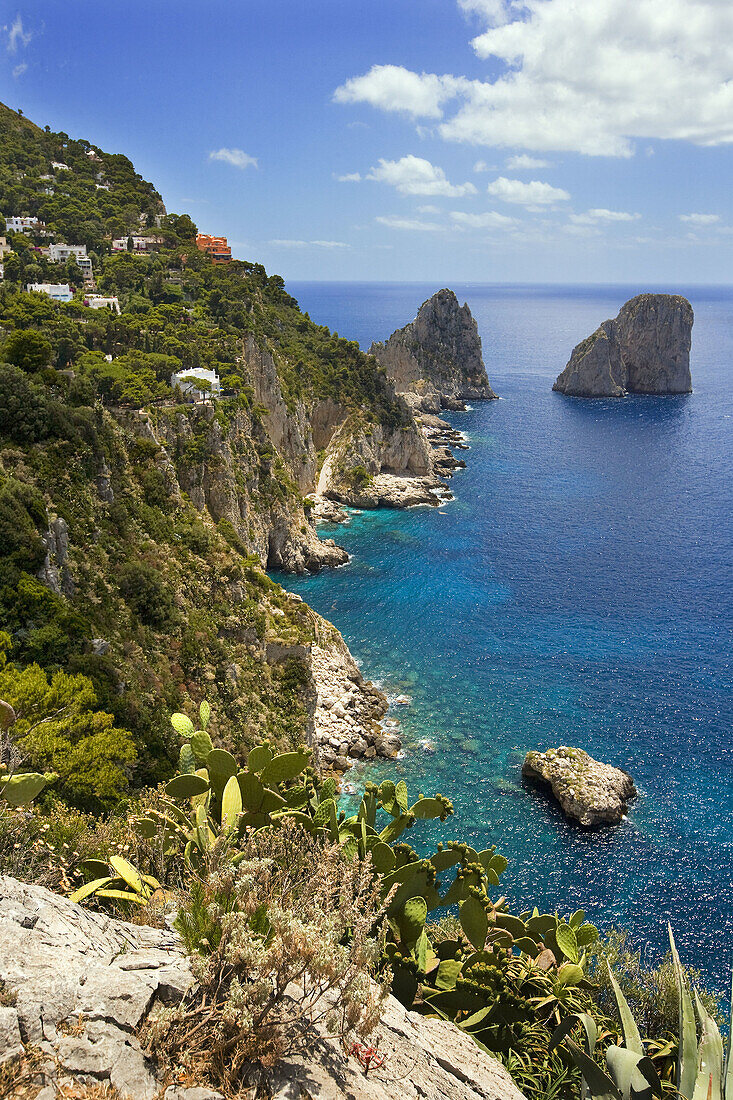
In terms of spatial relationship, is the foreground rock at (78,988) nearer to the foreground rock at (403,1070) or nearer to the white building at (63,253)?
the foreground rock at (403,1070)

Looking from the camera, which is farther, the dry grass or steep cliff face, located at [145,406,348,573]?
steep cliff face, located at [145,406,348,573]

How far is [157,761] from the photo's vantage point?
23047 mm

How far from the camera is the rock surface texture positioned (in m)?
5.66

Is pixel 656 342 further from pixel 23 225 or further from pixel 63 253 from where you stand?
pixel 23 225

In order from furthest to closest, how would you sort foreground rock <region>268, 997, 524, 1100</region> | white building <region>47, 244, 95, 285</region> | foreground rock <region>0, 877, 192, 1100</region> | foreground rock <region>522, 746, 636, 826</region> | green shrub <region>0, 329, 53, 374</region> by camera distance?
white building <region>47, 244, 95, 285</region> < foreground rock <region>522, 746, 636, 826</region> < green shrub <region>0, 329, 53, 374</region> < foreground rock <region>268, 997, 524, 1100</region> < foreground rock <region>0, 877, 192, 1100</region>

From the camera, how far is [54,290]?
55594mm

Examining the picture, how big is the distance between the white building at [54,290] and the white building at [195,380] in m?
11.9

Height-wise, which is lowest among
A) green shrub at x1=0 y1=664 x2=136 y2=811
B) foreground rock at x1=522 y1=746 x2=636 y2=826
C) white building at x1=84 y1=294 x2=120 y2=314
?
foreground rock at x1=522 y1=746 x2=636 y2=826

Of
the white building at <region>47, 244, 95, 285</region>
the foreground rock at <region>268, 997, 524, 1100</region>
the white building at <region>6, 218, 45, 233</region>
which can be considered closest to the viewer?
the foreground rock at <region>268, 997, 524, 1100</region>

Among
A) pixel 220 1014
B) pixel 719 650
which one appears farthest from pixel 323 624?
pixel 220 1014

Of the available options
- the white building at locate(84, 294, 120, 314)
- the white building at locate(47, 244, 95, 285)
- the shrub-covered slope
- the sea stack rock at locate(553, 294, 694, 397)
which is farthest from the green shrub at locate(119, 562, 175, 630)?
the sea stack rock at locate(553, 294, 694, 397)

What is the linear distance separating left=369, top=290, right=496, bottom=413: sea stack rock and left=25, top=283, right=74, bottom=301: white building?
8867 cm

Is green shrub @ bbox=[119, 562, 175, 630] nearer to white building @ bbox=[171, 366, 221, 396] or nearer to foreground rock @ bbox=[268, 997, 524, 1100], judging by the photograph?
foreground rock @ bbox=[268, 997, 524, 1100]

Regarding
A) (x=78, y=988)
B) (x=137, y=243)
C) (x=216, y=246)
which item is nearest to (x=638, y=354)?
(x=216, y=246)
